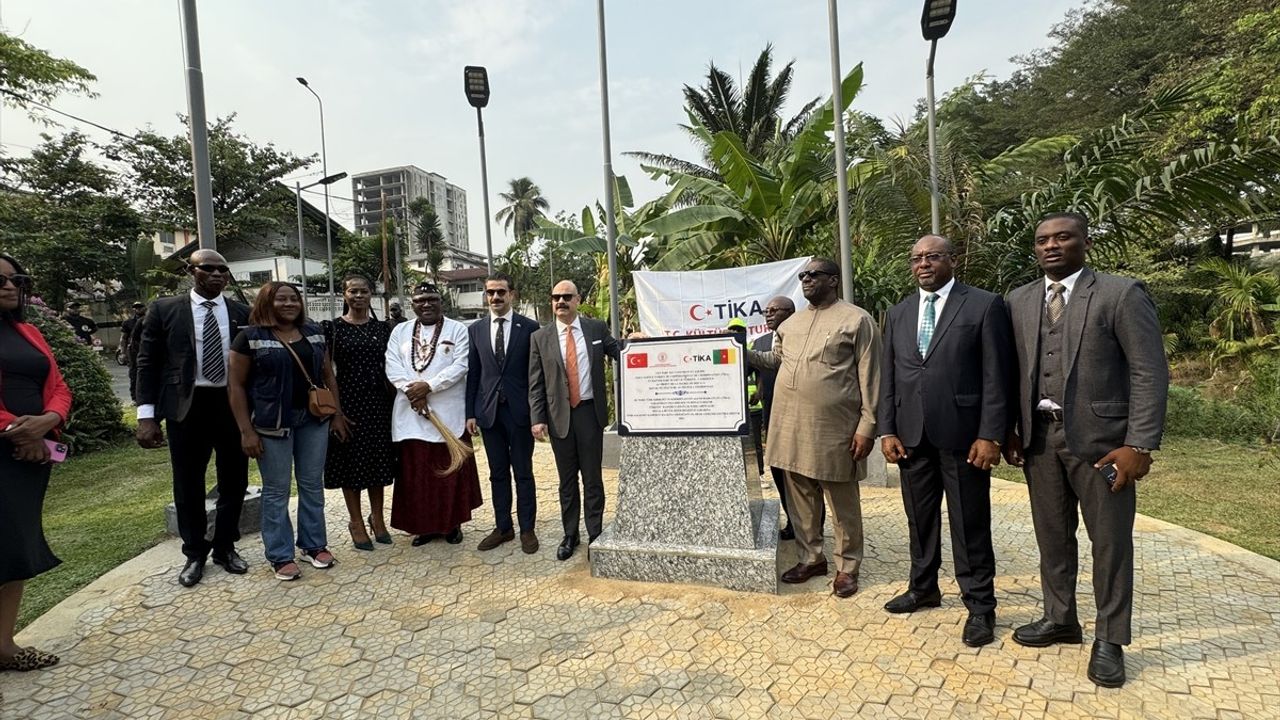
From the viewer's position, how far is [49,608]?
12.1 feet

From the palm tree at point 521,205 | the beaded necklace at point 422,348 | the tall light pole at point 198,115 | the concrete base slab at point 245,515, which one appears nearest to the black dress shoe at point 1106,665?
the beaded necklace at point 422,348

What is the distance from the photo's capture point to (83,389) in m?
8.23

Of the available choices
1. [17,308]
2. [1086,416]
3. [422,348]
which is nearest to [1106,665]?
[1086,416]

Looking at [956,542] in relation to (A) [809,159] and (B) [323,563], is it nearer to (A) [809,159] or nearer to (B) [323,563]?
(B) [323,563]

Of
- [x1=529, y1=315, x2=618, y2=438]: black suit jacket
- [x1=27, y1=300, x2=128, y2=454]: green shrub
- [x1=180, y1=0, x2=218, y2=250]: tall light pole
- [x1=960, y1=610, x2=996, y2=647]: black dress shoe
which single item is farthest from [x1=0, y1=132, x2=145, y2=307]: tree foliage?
[x1=960, y1=610, x2=996, y2=647]: black dress shoe

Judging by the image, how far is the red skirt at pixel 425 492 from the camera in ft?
14.5

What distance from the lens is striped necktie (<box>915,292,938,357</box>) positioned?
3.01m

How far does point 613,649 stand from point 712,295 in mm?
4904

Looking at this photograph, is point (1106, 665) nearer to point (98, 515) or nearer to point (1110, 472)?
point (1110, 472)

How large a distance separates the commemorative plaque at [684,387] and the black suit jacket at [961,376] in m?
0.95

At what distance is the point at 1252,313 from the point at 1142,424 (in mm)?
11857

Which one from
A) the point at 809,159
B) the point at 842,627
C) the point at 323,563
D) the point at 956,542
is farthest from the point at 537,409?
the point at 809,159

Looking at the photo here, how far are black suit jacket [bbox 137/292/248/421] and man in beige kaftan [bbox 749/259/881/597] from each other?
3500mm

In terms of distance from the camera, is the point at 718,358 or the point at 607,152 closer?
the point at 718,358
